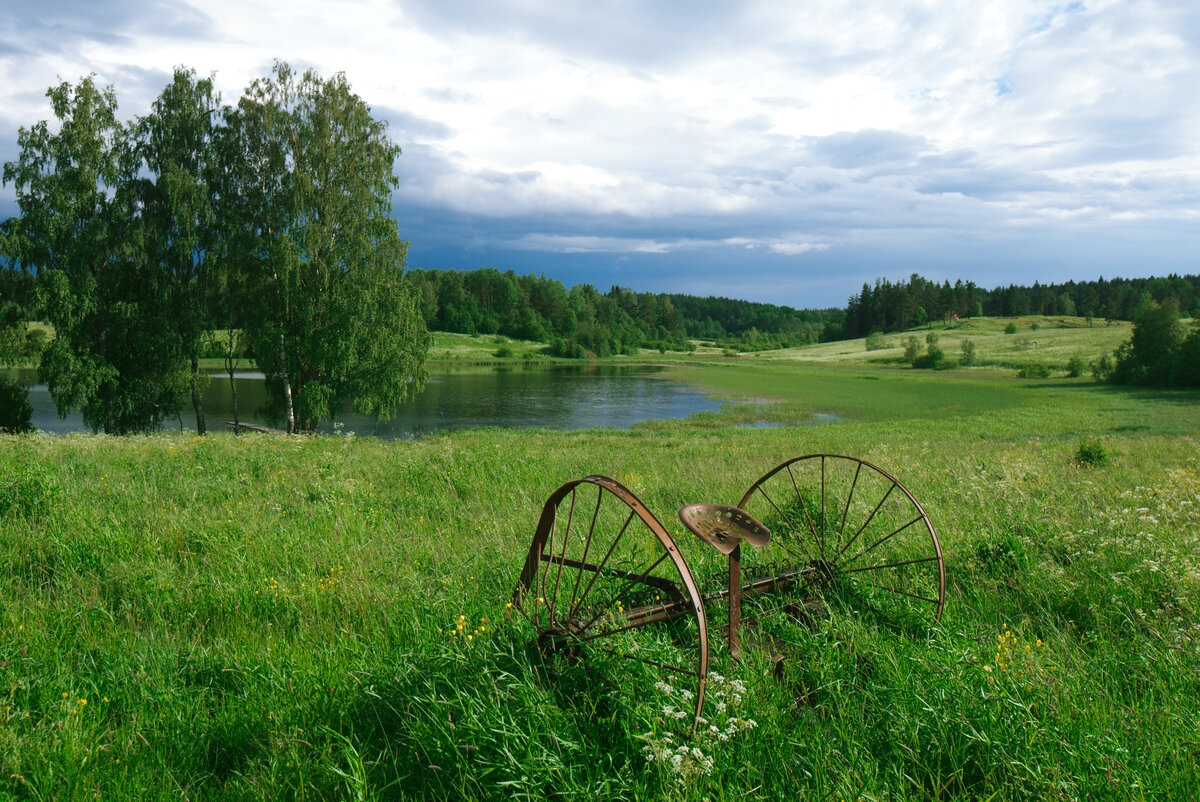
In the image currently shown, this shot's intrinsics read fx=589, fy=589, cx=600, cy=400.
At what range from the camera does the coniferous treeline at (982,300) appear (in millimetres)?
134250

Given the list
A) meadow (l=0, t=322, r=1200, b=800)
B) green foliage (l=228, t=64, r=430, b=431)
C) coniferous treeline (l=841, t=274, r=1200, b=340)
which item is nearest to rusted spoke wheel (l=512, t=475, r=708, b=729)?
meadow (l=0, t=322, r=1200, b=800)

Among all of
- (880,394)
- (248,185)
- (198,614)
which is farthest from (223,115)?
(880,394)

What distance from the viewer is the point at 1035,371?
64.9 m

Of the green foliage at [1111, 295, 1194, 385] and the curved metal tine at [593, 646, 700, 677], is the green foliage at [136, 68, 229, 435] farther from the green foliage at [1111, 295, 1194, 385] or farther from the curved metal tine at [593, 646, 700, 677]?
the green foliage at [1111, 295, 1194, 385]

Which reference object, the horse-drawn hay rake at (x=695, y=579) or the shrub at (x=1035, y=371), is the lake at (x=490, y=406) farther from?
the shrub at (x=1035, y=371)

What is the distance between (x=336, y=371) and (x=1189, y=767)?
88.4ft

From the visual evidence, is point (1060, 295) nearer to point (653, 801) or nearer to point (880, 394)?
point (880, 394)

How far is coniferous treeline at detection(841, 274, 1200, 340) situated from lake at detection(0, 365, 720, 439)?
105044 millimetres

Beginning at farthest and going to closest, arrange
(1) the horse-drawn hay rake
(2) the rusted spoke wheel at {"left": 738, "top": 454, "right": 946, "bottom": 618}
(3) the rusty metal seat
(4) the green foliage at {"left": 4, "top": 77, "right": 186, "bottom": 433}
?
(4) the green foliage at {"left": 4, "top": 77, "right": 186, "bottom": 433} < (2) the rusted spoke wheel at {"left": 738, "top": 454, "right": 946, "bottom": 618} < (1) the horse-drawn hay rake < (3) the rusty metal seat

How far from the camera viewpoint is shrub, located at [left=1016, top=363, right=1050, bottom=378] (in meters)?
64.2

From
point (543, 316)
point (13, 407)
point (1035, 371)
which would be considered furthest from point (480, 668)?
point (543, 316)

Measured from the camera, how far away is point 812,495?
7.95 metres

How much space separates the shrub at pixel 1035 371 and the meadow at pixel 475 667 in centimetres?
6796

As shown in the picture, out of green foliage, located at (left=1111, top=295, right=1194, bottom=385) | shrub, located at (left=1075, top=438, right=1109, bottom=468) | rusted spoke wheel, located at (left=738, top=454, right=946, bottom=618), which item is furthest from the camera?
green foliage, located at (left=1111, top=295, right=1194, bottom=385)
